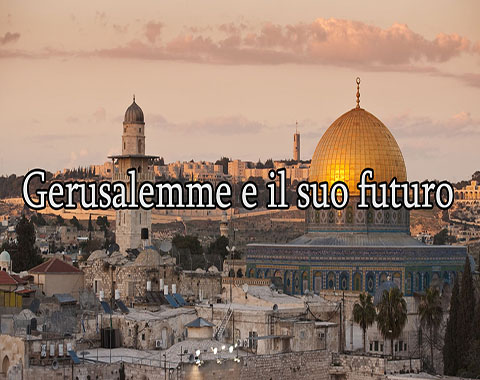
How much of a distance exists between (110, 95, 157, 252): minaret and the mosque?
8.96 m

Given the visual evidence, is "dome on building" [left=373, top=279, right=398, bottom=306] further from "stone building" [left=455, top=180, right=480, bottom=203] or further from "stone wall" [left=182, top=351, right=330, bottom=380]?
"stone building" [left=455, top=180, right=480, bottom=203]

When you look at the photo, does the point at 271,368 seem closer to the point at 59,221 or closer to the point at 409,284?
the point at 409,284

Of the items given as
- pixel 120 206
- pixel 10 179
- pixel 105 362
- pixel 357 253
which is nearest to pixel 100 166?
pixel 10 179

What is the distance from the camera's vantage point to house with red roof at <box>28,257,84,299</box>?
58.1m

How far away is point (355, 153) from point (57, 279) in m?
12.7

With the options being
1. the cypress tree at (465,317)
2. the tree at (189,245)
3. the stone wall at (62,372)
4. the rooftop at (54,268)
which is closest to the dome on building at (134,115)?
the rooftop at (54,268)

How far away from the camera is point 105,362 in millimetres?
42219

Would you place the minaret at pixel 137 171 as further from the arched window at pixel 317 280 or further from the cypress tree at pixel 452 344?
the cypress tree at pixel 452 344

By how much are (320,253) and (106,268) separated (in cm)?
899

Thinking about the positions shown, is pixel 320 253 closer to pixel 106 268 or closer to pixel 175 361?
pixel 106 268

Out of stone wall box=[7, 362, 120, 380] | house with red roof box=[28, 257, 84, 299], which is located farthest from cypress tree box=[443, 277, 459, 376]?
house with red roof box=[28, 257, 84, 299]

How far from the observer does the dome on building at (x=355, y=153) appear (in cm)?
5859

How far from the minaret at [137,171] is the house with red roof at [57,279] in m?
6.94

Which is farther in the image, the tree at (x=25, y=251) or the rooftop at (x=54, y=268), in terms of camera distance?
the tree at (x=25, y=251)
